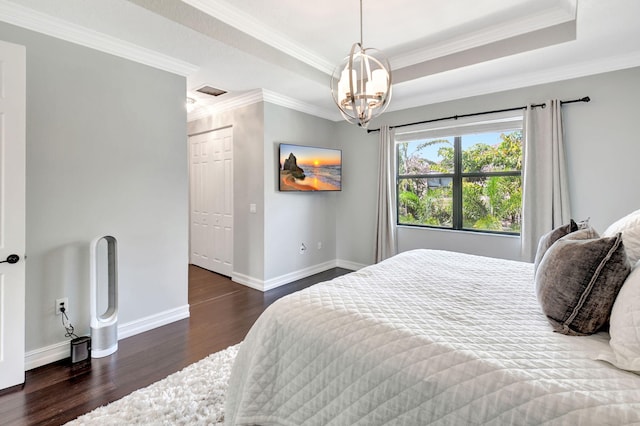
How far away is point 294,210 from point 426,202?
184 cm

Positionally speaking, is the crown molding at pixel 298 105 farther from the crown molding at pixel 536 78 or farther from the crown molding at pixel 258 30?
the crown molding at pixel 536 78

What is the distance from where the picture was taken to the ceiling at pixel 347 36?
2.27m

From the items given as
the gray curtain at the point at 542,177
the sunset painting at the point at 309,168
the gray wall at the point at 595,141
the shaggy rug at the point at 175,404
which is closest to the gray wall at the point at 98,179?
the shaggy rug at the point at 175,404

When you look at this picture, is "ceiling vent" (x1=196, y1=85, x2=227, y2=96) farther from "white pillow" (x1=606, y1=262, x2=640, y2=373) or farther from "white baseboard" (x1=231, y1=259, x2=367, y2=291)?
"white pillow" (x1=606, y1=262, x2=640, y2=373)

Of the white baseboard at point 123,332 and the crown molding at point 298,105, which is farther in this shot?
the crown molding at point 298,105

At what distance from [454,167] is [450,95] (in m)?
0.90

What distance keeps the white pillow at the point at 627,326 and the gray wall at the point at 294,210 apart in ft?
11.2

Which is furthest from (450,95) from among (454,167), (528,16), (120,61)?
(120,61)

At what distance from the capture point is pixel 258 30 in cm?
284

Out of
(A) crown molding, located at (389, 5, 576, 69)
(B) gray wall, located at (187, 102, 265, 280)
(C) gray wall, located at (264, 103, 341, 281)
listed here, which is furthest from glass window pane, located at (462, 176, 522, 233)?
(B) gray wall, located at (187, 102, 265, 280)

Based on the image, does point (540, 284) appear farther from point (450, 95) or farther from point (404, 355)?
point (450, 95)

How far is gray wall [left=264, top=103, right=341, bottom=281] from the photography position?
4086mm

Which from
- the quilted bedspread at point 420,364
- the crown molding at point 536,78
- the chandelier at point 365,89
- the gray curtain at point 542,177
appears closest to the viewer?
the quilted bedspread at point 420,364

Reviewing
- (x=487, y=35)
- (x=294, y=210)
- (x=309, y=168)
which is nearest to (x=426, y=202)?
(x=309, y=168)
